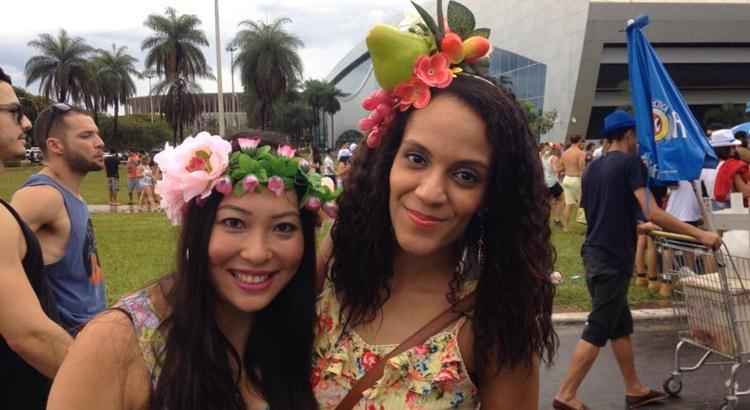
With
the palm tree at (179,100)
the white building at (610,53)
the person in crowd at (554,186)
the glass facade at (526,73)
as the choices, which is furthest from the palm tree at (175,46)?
the person in crowd at (554,186)

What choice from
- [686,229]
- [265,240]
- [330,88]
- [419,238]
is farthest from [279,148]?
[330,88]

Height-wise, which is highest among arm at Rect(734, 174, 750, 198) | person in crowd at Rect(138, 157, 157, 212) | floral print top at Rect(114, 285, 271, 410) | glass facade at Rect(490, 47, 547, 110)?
glass facade at Rect(490, 47, 547, 110)

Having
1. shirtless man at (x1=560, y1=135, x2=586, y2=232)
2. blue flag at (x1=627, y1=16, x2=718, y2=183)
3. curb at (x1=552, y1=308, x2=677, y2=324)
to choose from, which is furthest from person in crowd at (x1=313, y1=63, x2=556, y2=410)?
shirtless man at (x1=560, y1=135, x2=586, y2=232)

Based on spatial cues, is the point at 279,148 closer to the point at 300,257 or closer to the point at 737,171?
the point at 300,257

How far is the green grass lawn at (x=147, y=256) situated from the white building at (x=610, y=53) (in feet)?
108

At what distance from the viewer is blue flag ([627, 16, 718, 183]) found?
16.3 feet

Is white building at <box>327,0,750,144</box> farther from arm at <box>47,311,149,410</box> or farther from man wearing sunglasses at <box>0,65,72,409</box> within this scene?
arm at <box>47,311,149,410</box>

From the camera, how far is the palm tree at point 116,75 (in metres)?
61.2

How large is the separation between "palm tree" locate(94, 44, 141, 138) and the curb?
199ft

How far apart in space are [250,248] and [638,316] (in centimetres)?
610

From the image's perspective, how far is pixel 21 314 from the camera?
211 centimetres

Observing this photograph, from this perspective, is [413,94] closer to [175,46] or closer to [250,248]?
[250,248]

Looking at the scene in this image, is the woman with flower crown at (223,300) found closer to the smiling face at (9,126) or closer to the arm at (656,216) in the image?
the smiling face at (9,126)

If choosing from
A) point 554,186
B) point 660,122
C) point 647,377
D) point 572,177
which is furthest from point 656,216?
point 554,186
